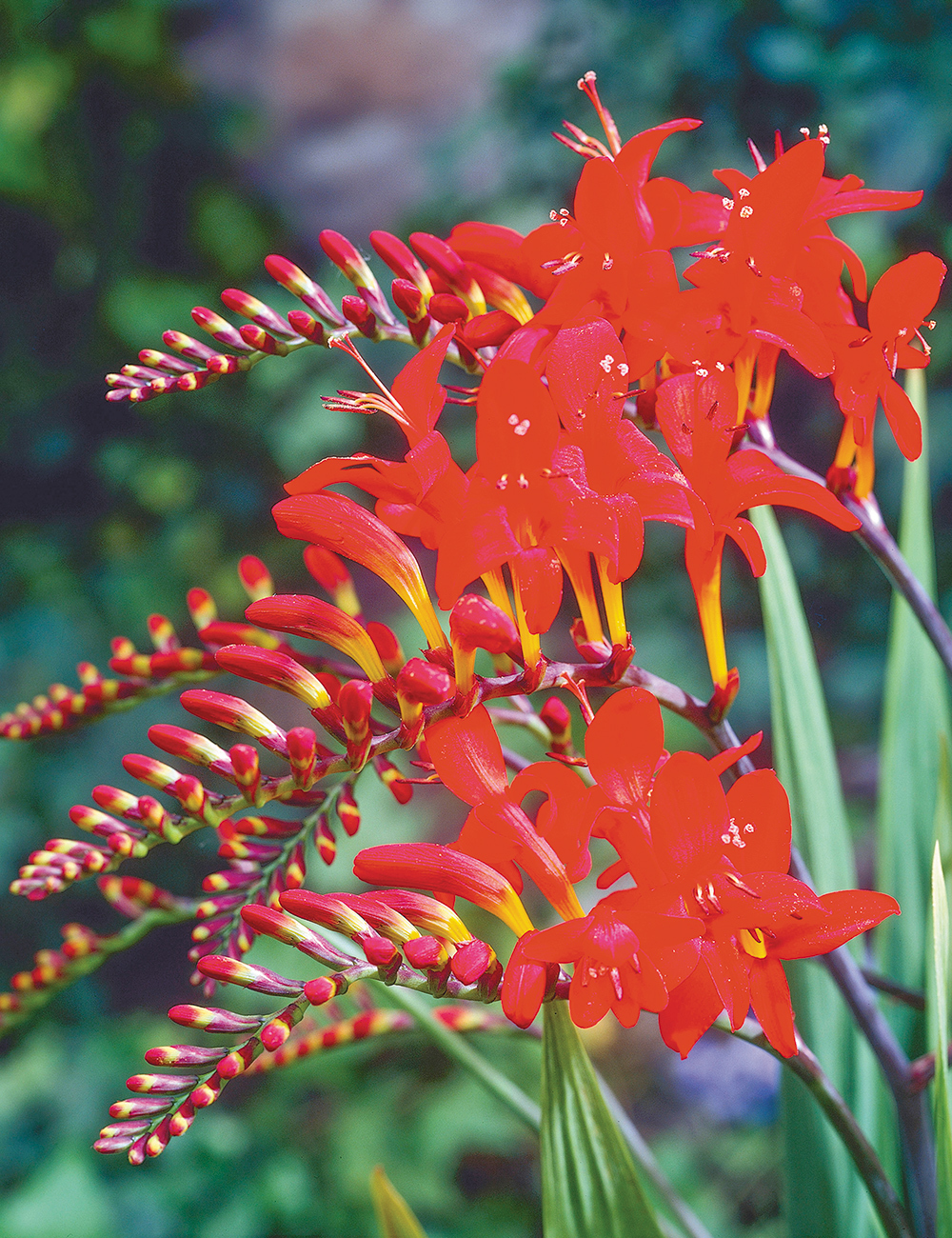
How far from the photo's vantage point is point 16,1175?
3.80 feet

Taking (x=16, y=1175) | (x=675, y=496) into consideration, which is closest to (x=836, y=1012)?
(x=675, y=496)

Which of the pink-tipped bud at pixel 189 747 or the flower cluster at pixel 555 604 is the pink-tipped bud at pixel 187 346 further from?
Answer: the pink-tipped bud at pixel 189 747

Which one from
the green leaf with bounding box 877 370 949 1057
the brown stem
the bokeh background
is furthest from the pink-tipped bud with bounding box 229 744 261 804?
the bokeh background

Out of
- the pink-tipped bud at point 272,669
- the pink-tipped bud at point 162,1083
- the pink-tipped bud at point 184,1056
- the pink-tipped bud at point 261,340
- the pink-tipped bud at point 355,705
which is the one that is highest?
the pink-tipped bud at point 261,340

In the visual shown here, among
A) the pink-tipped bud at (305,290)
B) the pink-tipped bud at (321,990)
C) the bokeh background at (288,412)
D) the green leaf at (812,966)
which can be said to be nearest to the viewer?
the pink-tipped bud at (321,990)

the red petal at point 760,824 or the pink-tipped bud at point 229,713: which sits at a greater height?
the pink-tipped bud at point 229,713

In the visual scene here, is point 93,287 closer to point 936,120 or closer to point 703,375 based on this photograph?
point 936,120

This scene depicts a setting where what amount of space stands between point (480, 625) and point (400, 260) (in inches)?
6.8

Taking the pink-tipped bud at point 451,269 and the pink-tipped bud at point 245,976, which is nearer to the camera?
the pink-tipped bud at point 245,976

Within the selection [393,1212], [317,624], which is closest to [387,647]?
[317,624]

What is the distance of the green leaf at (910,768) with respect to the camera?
0.51m

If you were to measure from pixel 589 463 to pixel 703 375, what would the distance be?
0.05m

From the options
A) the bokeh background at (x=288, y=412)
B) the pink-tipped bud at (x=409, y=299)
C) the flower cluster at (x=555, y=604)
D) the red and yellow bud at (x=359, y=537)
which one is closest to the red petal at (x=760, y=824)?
the flower cluster at (x=555, y=604)

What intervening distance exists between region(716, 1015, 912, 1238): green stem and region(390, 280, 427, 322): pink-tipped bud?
0.88 ft
